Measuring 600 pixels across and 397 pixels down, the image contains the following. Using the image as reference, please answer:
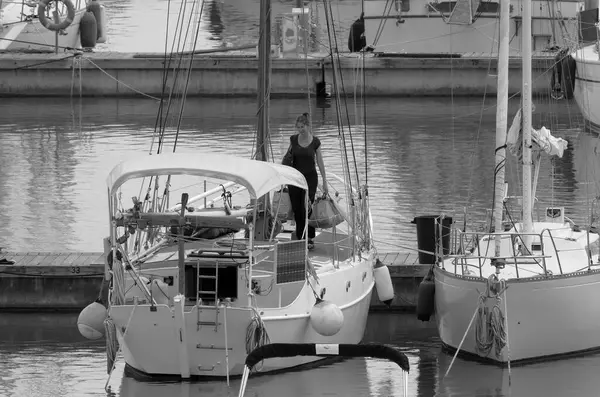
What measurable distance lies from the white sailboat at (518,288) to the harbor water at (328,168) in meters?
0.30

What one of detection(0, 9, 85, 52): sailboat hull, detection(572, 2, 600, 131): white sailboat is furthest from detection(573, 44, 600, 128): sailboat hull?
detection(0, 9, 85, 52): sailboat hull

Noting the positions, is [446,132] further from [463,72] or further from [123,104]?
[123,104]

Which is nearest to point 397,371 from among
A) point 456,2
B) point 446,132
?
point 446,132

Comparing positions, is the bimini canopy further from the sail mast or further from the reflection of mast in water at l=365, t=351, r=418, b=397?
the reflection of mast in water at l=365, t=351, r=418, b=397

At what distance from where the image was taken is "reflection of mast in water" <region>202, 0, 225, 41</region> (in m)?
63.2

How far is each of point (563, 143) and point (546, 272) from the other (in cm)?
306

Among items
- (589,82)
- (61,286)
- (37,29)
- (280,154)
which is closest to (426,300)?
(61,286)

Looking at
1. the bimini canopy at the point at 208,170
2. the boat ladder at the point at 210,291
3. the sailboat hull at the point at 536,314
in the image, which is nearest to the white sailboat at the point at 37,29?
the bimini canopy at the point at 208,170

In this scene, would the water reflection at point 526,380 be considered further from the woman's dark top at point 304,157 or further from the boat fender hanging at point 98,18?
the boat fender hanging at point 98,18

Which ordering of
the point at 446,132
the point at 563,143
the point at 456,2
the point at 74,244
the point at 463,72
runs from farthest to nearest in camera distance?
the point at 456,2, the point at 463,72, the point at 446,132, the point at 74,244, the point at 563,143

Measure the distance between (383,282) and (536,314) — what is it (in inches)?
110

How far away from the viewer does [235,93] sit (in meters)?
45.8

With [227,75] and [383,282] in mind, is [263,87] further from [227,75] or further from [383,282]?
[227,75]

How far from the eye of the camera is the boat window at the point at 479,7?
49.5 meters
